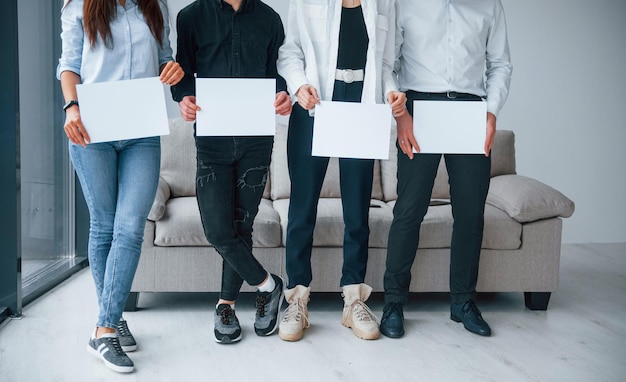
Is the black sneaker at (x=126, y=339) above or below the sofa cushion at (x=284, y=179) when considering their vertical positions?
below

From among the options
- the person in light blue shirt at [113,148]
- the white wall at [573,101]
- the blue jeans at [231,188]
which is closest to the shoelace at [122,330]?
the person in light blue shirt at [113,148]

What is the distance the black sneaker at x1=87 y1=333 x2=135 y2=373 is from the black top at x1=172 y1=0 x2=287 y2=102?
830 millimetres

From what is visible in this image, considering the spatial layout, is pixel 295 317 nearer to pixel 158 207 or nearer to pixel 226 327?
pixel 226 327

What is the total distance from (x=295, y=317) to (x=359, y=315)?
25cm

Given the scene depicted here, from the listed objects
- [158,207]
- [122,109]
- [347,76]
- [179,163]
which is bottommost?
[158,207]

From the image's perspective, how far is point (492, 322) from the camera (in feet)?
8.78

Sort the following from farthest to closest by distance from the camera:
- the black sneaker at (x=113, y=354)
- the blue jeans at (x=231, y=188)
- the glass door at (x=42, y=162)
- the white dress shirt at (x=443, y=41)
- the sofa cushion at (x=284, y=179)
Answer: the sofa cushion at (x=284, y=179)
the glass door at (x=42, y=162)
the white dress shirt at (x=443, y=41)
the blue jeans at (x=231, y=188)
the black sneaker at (x=113, y=354)

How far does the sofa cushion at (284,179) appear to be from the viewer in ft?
10.9

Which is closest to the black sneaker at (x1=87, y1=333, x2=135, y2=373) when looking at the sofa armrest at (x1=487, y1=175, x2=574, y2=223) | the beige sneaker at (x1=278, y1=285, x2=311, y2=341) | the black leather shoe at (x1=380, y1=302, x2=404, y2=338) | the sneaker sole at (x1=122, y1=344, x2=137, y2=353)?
the sneaker sole at (x1=122, y1=344, x2=137, y2=353)

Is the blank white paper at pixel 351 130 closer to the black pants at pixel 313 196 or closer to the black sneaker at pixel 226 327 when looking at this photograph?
the black pants at pixel 313 196

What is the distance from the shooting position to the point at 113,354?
2.05m

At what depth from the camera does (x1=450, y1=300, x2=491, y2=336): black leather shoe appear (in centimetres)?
249

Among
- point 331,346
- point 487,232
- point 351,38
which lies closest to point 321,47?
point 351,38

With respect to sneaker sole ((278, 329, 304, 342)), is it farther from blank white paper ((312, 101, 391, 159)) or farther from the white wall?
the white wall
